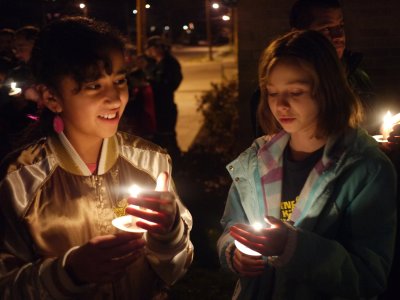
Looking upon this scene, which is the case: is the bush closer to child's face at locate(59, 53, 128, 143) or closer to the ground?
the ground

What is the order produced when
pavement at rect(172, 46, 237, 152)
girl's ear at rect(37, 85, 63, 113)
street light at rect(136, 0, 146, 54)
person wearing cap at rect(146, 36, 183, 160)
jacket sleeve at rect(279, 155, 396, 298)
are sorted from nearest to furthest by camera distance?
jacket sleeve at rect(279, 155, 396, 298) → girl's ear at rect(37, 85, 63, 113) → street light at rect(136, 0, 146, 54) → person wearing cap at rect(146, 36, 183, 160) → pavement at rect(172, 46, 237, 152)

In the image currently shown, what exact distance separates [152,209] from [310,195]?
811 millimetres

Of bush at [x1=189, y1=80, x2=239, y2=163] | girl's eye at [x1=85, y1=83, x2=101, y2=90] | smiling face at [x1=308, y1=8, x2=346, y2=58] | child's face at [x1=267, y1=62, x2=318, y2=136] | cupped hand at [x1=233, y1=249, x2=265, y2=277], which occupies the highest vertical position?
smiling face at [x1=308, y1=8, x2=346, y2=58]

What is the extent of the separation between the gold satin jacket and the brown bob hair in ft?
2.52

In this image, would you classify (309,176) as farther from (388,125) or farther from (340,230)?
(388,125)

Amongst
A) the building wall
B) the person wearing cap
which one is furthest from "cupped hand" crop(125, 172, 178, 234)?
the person wearing cap

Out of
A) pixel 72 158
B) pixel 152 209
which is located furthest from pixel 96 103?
pixel 152 209

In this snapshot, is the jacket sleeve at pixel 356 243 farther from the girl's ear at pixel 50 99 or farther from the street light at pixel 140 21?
the street light at pixel 140 21

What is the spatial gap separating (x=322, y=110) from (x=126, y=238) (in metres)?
1.13

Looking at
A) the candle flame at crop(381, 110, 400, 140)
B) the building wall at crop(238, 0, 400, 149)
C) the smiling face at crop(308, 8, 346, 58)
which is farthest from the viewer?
the building wall at crop(238, 0, 400, 149)

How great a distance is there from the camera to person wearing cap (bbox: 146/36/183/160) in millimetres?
9625

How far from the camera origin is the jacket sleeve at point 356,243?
2156mm

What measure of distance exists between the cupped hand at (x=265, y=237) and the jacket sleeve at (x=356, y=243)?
0.29ft

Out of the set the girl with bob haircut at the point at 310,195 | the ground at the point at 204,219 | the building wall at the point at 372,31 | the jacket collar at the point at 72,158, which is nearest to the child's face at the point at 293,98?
the girl with bob haircut at the point at 310,195
